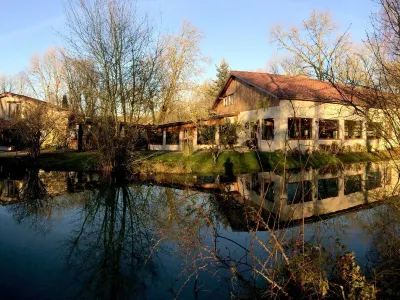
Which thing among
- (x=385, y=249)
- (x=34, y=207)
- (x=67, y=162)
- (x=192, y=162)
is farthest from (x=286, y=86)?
(x=385, y=249)

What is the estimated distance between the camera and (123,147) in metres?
16.7

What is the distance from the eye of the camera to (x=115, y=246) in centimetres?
660

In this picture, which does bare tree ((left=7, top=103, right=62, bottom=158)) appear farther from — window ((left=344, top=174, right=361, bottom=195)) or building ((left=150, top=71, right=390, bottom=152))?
window ((left=344, top=174, right=361, bottom=195))

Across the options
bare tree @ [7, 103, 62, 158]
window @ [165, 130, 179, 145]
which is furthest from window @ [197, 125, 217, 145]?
bare tree @ [7, 103, 62, 158]

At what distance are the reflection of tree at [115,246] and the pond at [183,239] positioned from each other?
0.02 metres

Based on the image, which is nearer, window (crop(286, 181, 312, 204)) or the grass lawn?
window (crop(286, 181, 312, 204))

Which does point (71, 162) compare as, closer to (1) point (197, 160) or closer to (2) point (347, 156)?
(1) point (197, 160)

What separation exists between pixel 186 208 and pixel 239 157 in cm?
1032

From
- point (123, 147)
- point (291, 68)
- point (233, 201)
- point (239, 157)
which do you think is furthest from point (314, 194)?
point (291, 68)

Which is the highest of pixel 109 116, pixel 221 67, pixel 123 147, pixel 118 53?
pixel 221 67

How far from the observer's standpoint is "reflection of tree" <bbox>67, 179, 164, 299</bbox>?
488 centimetres

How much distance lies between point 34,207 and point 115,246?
191 inches

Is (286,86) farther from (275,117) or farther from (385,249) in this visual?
(385,249)

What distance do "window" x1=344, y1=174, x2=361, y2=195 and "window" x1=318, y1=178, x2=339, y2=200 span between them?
0.35 meters
